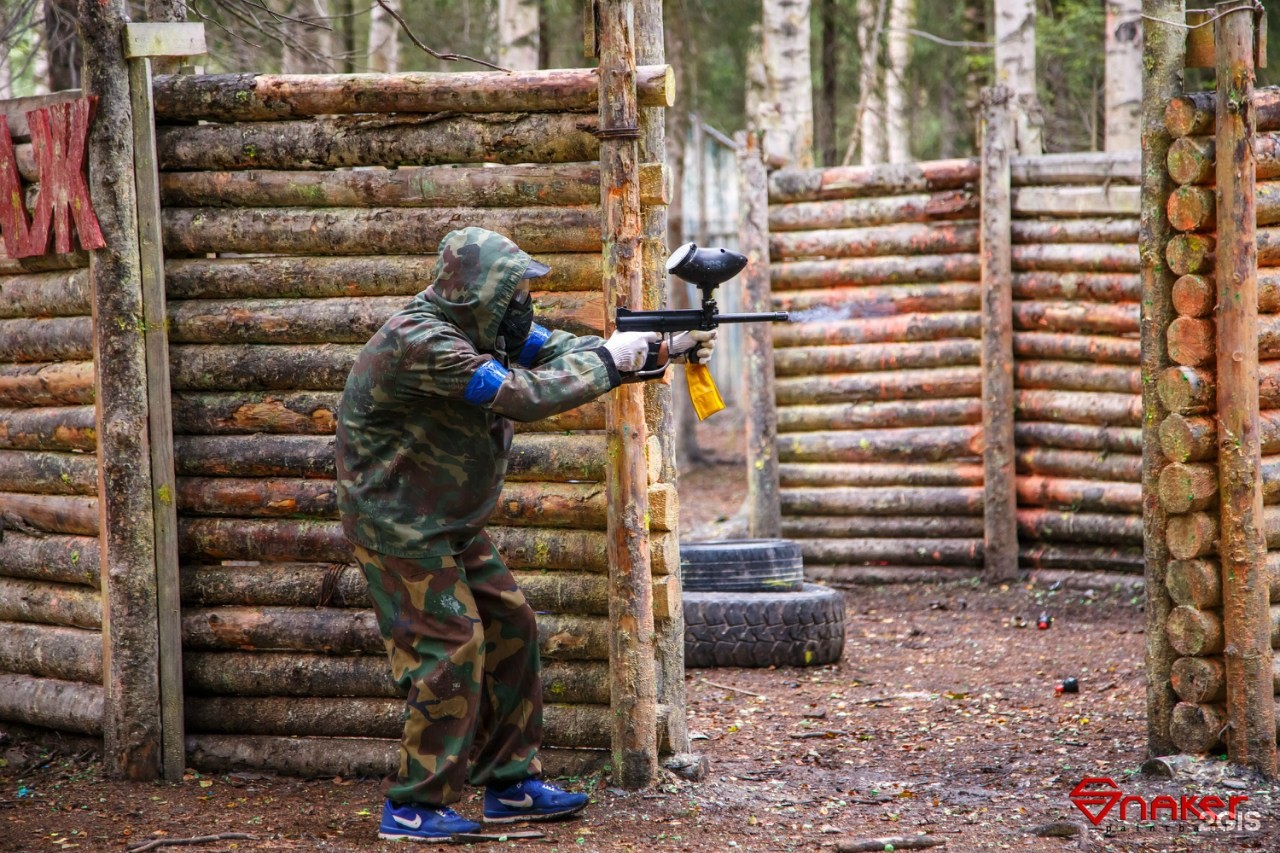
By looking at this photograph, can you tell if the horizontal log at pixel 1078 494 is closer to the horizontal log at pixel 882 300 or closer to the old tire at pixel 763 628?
the horizontal log at pixel 882 300

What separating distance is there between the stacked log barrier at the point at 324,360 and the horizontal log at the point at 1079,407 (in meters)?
4.86

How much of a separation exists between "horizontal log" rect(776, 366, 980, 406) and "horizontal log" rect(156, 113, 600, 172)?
505 cm

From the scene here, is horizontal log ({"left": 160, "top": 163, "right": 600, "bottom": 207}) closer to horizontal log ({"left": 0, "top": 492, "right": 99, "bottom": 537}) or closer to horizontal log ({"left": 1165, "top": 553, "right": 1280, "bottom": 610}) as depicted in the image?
horizontal log ({"left": 0, "top": 492, "right": 99, "bottom": 537})

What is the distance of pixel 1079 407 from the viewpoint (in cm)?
910

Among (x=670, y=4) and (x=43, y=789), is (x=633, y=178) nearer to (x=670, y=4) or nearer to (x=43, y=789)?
(x=43, y=789)

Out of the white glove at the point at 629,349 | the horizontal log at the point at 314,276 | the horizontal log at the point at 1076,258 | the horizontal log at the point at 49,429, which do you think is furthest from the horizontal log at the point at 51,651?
the horizontal log at the point at 1076,258

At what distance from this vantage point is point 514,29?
1198cm

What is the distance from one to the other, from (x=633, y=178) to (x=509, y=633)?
1.74 metres

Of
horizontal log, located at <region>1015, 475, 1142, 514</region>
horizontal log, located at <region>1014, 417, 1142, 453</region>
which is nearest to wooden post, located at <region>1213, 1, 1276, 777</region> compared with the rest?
horizontal log, located at <region>1015, 475, 1142, 514</region>

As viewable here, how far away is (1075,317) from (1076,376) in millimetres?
410

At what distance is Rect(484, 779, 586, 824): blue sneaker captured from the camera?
185 inches

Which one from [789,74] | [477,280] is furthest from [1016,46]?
[477,280]

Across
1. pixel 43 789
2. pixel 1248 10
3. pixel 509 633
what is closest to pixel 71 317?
pixel 43 789

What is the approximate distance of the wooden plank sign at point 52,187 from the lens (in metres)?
5.23
